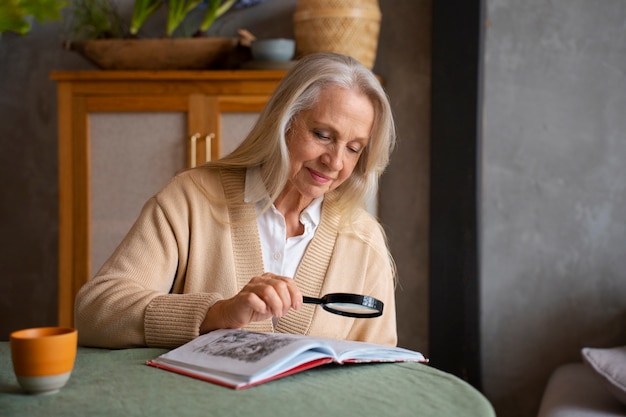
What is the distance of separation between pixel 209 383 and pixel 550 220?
7.87 ft

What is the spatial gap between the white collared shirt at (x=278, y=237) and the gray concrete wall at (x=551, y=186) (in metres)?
1.48

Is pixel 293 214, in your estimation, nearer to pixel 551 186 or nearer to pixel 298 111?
pixel 298 111

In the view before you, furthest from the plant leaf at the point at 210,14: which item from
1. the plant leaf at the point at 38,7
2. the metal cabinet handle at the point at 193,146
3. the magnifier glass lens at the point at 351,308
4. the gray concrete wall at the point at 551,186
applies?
the magnifier glass lens at the point at 351,308

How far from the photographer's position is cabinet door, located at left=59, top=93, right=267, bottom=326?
3.36 metres

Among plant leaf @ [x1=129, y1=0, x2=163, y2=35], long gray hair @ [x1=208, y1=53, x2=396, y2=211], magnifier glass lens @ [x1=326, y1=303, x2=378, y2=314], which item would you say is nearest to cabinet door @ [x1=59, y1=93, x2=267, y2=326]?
plant leaf @ [x1=129, y1=0, x2=163, y2=35]

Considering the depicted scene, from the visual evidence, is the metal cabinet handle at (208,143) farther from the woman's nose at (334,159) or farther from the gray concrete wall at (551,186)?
the woman's nose at (334,159)

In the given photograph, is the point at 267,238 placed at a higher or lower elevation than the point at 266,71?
lower

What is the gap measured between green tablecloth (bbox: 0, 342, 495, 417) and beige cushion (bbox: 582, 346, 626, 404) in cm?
132

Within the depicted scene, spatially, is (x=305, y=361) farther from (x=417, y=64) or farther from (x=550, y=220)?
(x=417, y=64)

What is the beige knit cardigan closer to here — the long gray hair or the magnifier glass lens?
the long gray hair

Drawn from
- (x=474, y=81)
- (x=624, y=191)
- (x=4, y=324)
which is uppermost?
(x=474, y=81)

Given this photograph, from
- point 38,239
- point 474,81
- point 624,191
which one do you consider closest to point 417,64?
point 474,81

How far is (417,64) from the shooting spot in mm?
3639

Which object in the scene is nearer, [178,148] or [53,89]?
[178,148]
